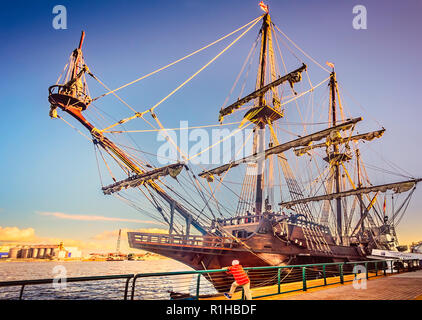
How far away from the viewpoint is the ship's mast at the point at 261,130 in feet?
79.4

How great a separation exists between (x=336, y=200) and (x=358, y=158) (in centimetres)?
1937

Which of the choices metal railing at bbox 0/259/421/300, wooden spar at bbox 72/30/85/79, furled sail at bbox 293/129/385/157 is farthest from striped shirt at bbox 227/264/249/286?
furled sail at bbox 293/129/385/157

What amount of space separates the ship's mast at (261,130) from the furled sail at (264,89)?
3.49 feet

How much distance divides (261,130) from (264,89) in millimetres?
4466

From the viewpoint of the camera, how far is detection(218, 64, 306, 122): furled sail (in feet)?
73.7

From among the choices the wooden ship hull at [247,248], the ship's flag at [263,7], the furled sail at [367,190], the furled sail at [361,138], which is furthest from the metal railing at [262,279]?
the ship's flag at [263,7]

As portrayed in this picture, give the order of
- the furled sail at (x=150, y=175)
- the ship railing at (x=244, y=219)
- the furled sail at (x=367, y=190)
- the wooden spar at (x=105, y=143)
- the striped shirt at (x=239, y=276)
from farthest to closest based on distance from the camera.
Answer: the furled sail at (x=367, y=190), the ship railing at (x=244, y=219), the furled sail at (x=150, y=175), the wooden spar at (x=105, y=143), the striped shirt at (x=239, y=276)

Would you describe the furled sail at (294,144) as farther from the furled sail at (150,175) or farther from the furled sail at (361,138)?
the furled sail at (361,138)

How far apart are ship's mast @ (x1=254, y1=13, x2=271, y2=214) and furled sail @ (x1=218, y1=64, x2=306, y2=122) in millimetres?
1064

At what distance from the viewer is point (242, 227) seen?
22.1 m

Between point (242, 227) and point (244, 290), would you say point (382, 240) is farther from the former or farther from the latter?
point (244, 290)

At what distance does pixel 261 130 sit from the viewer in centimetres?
2769
